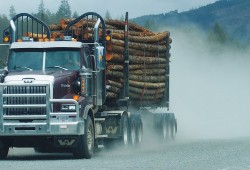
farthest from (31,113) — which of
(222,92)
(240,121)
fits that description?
(222,92)

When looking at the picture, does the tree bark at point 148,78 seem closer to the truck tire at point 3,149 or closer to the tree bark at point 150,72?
the tree bark at point 150,72

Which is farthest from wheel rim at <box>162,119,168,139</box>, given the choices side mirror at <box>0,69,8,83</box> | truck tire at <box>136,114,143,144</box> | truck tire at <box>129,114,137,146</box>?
side mirror at <box>0,69,8,83</box>

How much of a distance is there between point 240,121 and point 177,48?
207 inches

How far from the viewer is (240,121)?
50.3 m

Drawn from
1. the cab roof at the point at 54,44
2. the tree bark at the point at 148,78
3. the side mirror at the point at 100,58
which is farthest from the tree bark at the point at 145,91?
the cab roof at the point at 54,44

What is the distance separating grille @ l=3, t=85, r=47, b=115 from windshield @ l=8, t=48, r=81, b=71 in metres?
0.93

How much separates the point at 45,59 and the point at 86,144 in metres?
2.36

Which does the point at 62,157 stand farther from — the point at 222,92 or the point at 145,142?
the point at 222,92

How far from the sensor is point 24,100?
26.1 m

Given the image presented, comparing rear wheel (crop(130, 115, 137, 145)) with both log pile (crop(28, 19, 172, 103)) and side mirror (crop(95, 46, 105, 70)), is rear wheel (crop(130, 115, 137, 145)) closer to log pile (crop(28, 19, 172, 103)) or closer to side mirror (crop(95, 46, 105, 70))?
log pile (crop(28, 19, 172, 103))

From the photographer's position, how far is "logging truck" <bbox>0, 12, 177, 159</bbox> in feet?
85.1

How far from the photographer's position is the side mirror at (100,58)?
1077 inches

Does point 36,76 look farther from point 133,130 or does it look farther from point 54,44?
point 133,130

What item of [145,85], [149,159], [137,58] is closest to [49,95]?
[149,159]
